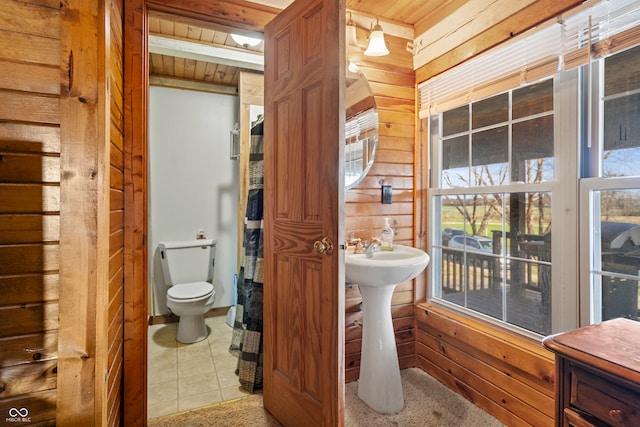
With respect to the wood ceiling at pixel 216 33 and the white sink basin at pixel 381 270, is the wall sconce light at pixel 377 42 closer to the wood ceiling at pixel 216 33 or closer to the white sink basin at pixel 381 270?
the wood ceiling at pixel 216 33

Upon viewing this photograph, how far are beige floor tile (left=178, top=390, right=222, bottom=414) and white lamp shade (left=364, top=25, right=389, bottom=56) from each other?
2.29 metres

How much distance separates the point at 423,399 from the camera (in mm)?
1840

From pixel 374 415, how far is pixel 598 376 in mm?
1198

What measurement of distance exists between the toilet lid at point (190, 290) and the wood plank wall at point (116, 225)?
1.08 metres

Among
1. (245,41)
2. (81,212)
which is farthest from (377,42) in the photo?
(81,212)

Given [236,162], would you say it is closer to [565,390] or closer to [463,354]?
[463,354]

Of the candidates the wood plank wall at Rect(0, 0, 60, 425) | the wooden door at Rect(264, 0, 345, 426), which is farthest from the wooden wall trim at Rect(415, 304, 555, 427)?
the wood plank wall at Rect(0, 0, 60, 425)

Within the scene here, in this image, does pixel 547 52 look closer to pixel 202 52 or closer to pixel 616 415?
pixel 616 415

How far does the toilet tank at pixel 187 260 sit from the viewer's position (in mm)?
2901

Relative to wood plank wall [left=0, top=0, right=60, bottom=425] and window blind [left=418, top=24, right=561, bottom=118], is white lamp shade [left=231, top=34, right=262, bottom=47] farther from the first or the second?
wood plank wall [left=0, top=0, right=60, bottom=425]

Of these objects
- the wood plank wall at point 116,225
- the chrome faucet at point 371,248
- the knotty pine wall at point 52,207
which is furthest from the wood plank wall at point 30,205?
the chrome faucet at point 371,248

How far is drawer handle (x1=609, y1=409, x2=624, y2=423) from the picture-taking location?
0.77 meters

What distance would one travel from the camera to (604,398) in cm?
80

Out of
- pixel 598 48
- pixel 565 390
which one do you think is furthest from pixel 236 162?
pixel 565 390
